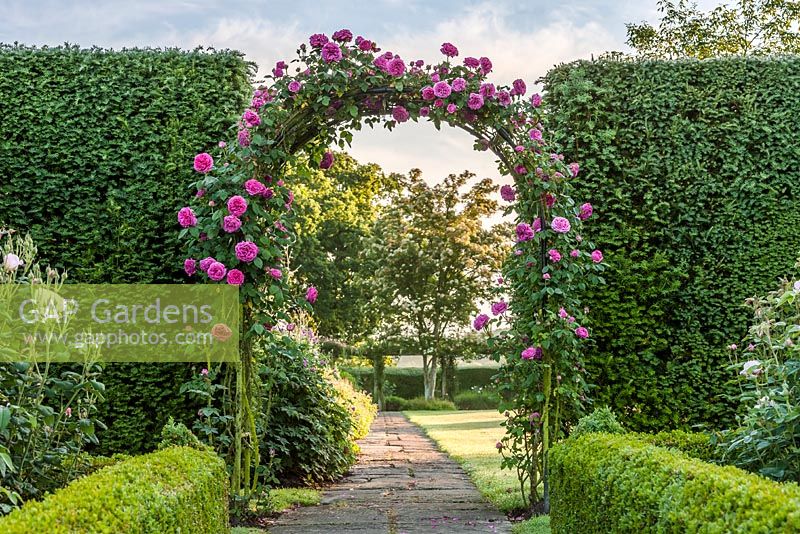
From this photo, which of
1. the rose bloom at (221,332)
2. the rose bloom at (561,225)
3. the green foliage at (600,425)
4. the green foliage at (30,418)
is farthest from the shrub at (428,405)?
the green foliage at (30,418)

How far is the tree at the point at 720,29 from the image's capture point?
1580cm

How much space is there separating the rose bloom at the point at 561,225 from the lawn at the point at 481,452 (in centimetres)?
191

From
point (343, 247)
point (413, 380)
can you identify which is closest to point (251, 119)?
point (413, 380)

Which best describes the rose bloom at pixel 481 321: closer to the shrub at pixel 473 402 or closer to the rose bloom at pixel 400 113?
the rose bloom at pixel 400 113

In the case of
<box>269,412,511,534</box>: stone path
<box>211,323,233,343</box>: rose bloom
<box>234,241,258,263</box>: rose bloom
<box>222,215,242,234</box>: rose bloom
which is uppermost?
<box>222,215,242,234</box>: rose bloom

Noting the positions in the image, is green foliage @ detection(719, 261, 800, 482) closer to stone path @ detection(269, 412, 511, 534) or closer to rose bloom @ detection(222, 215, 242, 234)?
stone path @ detection(269, 412, 511, 534)

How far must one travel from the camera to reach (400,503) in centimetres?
629

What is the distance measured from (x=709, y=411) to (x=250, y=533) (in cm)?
346

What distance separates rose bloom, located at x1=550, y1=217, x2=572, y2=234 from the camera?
5594 millimetres

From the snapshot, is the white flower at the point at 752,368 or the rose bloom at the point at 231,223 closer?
the white flower at the point at 752,368

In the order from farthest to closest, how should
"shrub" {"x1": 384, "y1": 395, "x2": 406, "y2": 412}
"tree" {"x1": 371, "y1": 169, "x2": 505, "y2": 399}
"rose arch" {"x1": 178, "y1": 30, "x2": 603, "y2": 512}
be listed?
"shrub" {"x1": 384, "y1": 395, "x2": 406, "y2": 412} < "tree" {"x1": 371, "y1": 169, "x2": 505, "y2": 399} < "rose arch" {"x1": 178, "y1": 30, "x2": 603, "y2": 512}

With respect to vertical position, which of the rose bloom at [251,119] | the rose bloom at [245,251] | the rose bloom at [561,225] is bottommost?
the rose bloom at [245,251]

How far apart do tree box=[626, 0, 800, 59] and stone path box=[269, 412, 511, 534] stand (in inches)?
417

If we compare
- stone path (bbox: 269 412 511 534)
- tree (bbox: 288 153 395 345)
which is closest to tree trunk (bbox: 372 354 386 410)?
tree (bbox: 288 153 395 345)
